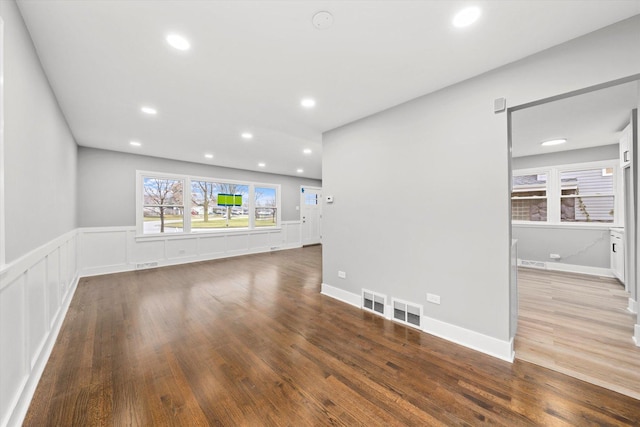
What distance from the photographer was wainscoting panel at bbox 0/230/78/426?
134cm

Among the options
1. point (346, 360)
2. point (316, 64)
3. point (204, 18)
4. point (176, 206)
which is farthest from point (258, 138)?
point (346, 360)

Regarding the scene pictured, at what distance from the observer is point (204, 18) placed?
160 centimetres

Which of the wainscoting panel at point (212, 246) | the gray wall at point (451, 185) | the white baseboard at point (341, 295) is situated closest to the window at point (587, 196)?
the gray wall at point (451, 185)

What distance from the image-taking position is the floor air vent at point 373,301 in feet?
9.98

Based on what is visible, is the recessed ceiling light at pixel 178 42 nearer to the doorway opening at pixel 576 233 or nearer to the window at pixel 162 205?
the doorway opening at pixel 576 233

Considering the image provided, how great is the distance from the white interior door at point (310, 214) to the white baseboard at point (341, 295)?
5.35m

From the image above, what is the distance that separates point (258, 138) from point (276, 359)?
11.7 feet

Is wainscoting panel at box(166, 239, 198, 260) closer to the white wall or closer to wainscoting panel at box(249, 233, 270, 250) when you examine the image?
wainscoting panel at box(249, 233, 270, 250)

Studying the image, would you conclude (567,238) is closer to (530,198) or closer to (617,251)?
(617,251)

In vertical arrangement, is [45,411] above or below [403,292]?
below

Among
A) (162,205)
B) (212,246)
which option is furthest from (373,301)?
(162,205)

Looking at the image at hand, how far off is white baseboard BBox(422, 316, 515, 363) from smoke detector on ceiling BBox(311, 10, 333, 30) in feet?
9.68

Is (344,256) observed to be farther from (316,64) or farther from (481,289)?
(316,64)

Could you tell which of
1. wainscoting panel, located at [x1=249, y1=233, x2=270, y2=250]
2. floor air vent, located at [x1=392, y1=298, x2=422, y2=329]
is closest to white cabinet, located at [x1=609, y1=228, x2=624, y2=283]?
floor air vent, located at [x1=392, y1=298, x2=422, y2=329]
